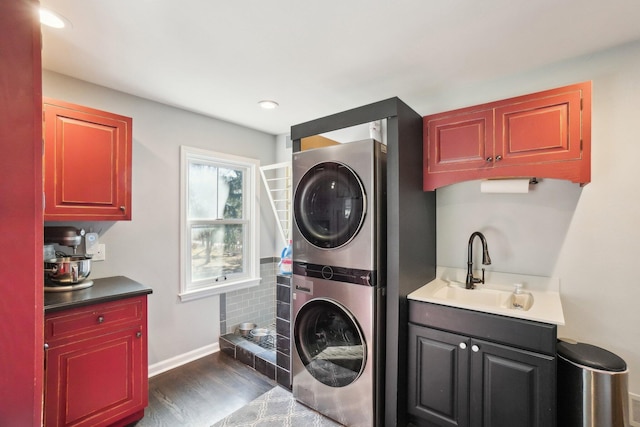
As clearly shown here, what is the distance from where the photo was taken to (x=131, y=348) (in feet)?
6.31

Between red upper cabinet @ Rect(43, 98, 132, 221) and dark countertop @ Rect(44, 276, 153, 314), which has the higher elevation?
red upper cabinet @ Rect(43, 98, 132, 221)

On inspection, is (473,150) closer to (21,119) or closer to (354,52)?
(354,52)

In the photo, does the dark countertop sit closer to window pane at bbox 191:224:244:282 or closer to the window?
the window

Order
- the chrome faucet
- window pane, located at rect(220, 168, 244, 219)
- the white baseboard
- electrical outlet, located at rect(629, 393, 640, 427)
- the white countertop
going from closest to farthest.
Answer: the white countertop < electrical outlet, located at rect(629, 393, 640, 427) < the chrome faucet < the white baseboard < window pane, located at rect(220, 168, 244, 219)

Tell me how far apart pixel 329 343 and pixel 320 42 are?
1.91m

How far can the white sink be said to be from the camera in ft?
6.51

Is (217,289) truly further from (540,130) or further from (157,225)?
(540,130)

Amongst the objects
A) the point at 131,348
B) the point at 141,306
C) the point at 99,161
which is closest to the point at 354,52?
the point at 99,161

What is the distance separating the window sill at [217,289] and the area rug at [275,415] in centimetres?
113

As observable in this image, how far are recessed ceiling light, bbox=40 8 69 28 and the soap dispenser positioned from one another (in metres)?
3.04

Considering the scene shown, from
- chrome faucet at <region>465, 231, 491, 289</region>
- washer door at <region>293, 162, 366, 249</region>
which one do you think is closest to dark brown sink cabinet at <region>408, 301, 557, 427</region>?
chrome faucet at <region>465, 231, 491, 289</region>

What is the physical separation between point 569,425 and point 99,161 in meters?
3.25

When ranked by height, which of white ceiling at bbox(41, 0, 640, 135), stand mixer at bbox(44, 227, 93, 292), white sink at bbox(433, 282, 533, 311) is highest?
white ceiling at bbox(41, 0, 640, 135)

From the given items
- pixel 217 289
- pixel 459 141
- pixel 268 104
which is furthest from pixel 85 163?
pixel 459 141
